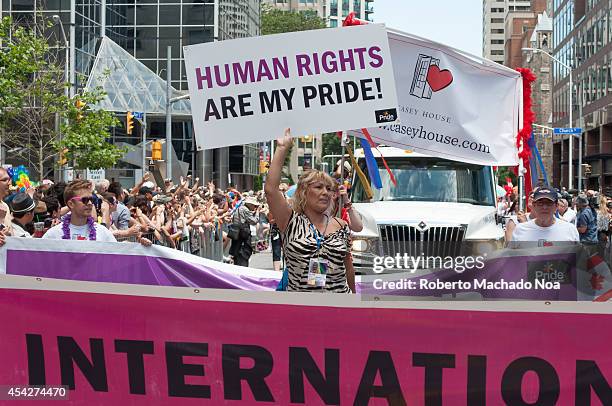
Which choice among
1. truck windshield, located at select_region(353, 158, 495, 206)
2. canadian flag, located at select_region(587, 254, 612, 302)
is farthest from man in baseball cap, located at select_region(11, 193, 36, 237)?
truck windshield, located at select_region(353, 158, 495, 206)

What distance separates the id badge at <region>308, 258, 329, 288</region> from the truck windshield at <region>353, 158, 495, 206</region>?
774 centimetres

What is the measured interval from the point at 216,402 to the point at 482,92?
538 centimetres

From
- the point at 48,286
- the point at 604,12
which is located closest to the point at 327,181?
the point at 48,286

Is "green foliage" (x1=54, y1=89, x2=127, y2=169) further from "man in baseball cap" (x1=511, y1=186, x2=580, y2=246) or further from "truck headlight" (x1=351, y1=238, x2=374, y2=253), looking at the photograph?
"man in baseball cap" (x1=511, y1=186, x2=580, y2=246)

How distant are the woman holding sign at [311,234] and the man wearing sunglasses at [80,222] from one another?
189cm

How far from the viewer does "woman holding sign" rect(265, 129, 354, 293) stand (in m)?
5.88

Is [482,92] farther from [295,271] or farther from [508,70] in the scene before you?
[295,271]

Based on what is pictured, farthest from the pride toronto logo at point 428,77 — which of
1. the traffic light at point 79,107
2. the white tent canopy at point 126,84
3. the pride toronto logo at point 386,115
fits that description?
the white tent canopy at point 126,84

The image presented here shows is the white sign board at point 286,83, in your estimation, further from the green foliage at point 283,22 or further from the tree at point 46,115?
the green foliage at point 283,22

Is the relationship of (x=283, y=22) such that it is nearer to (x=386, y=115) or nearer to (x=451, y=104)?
(x=451, y=104)

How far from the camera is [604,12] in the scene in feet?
213

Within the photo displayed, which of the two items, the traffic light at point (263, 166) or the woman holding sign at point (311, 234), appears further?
the traffic light at point (263, 166)

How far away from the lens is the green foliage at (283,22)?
334ft

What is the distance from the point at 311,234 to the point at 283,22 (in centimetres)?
9915
